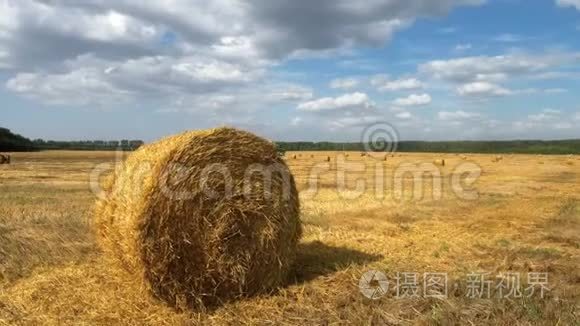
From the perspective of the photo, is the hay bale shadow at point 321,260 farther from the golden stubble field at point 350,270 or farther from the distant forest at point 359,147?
the distant forest at point 359,147

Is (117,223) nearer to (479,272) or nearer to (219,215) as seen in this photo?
(219,215)

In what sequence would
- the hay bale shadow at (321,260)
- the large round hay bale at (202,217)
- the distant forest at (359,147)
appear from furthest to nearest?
the distant forest at (359,147) → the hay bale shadow at (321,260) → the large round hay bale at (202,217)

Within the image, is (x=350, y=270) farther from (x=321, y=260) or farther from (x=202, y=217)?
(x=202, y=217)

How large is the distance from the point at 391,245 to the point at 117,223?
460cm

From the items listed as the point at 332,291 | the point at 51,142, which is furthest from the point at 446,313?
the point at 51,142

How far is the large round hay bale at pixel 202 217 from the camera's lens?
6.70 m

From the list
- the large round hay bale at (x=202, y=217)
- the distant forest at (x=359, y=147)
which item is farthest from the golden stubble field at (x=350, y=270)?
the distant forest at (x=359, y=147)

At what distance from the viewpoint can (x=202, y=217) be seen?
7.00 meters

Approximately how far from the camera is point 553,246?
32.1 ft

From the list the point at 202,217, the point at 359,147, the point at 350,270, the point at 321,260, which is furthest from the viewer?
the point at 359,147

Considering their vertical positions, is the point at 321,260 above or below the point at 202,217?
below

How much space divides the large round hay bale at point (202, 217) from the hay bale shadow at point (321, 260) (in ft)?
1.29

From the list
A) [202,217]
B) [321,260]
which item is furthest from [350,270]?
[202,217]

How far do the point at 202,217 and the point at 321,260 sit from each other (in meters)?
2.26
